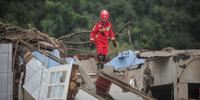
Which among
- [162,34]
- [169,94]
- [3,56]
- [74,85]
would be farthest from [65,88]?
[162,34]

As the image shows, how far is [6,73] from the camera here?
1217cm

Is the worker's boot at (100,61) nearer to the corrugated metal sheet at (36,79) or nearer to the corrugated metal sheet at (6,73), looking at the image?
the corrugated metal sheet at (36,79)

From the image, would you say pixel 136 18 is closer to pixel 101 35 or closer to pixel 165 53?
pixel 101 35

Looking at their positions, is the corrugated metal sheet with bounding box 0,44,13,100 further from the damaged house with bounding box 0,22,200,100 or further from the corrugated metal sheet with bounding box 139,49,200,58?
the corrugated metal sheet with bounding box 139,49,200,58

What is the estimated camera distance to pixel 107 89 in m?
11.2

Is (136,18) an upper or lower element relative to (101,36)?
upper

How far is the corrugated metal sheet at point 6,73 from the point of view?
475 inches

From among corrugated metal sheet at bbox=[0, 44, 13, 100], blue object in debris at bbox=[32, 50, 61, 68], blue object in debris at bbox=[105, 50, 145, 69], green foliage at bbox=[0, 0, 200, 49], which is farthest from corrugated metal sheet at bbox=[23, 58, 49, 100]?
green foliage at bbox=[0, 0, 200, 49]

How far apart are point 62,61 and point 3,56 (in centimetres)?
117

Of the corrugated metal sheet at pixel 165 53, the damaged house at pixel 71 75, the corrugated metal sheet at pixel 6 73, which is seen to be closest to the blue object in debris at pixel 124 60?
the damaged house at pixel 71 75

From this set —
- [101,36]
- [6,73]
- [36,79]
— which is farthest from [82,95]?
[101,36]

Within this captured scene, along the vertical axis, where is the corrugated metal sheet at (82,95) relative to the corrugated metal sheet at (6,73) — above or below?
below

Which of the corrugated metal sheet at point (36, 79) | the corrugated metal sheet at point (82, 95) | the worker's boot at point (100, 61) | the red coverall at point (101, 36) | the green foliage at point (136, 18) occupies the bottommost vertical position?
the corrugated metal sheet at point (82, 95)

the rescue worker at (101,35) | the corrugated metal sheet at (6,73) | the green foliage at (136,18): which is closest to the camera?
the corrugated metal sheet at (6,73)
